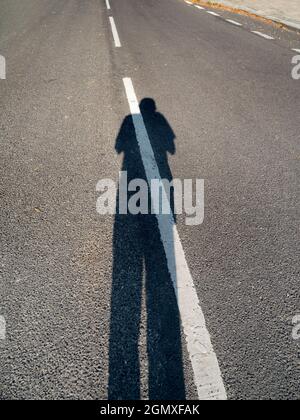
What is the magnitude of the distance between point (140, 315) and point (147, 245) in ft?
2.39

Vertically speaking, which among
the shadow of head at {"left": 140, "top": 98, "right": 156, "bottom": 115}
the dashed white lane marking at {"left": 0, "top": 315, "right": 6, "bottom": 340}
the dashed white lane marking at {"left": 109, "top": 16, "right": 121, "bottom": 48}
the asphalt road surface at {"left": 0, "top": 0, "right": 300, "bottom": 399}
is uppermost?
the dashed white lane marking at {"left": 109, "top": 16, "right": 121, "bottom": 48}

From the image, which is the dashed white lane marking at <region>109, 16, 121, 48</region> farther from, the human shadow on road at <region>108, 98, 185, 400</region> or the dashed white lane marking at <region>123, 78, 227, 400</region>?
the human shadow on road at <region>108, 98, 185, 400</region>

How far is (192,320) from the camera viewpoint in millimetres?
2291

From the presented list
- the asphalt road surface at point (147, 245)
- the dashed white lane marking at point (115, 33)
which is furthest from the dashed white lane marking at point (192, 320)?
the dashed white lane marking at point (115, 33)

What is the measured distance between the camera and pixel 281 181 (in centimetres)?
378

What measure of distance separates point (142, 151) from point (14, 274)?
2.42 metres

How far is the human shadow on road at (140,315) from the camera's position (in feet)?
6.44

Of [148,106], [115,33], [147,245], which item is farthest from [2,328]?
[115,33]


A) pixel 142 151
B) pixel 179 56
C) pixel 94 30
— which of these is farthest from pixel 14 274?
pixel 94 30

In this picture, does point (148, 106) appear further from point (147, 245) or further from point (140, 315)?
point (140, 315)

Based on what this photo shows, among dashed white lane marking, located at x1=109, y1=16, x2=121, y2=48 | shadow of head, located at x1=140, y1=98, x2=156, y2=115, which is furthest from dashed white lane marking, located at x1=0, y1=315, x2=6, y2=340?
dashed white lane marking, located at x1=109, y1=16, x2=121, y2=48

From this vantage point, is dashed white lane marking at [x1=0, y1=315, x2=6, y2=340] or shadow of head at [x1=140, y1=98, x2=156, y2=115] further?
shadow of head at [x1=140, y1=98, x2=156, y2=115]

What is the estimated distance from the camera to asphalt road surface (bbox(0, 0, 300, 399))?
2.04m

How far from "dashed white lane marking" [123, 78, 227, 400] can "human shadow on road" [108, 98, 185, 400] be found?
2.5 inches
